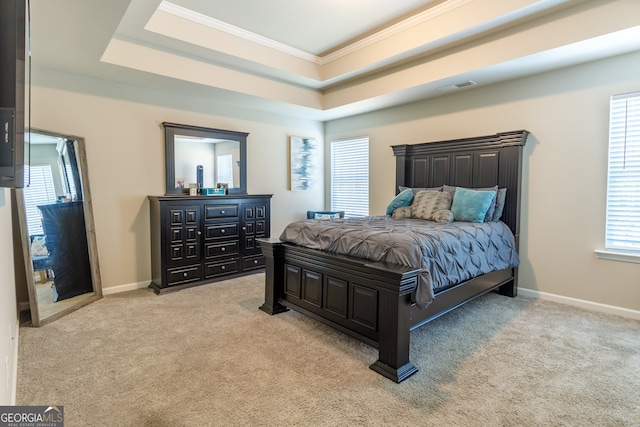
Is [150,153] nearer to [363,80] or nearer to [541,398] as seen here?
[363,80]

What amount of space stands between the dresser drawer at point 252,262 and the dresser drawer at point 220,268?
0.12 metres

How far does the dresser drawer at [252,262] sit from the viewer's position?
4656mm

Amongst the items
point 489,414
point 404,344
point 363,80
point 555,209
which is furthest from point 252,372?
point 363,80

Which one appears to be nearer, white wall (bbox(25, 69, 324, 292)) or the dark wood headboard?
white wall (bbox(25, 69, 324, 292))

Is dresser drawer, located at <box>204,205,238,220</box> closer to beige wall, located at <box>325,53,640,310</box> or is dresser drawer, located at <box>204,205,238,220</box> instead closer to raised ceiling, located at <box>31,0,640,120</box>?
raised ceiling, located at <box>31,0,640,120</box>

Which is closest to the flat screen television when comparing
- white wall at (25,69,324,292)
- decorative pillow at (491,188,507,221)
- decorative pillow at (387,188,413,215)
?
white wall at (25,69,324,292)

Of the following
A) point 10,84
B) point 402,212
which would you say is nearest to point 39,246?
point 10,84

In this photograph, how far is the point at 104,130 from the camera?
12.5 feet

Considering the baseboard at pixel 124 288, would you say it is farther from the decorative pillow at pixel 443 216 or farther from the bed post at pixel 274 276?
the decorative pillow at pixel 443 216

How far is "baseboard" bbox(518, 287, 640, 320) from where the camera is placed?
3168mm

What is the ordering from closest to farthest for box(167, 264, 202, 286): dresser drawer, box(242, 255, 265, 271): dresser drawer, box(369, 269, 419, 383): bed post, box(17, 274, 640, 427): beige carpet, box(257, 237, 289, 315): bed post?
box(17, 274, 640, 427): beige carpet, box(369, 269, 419, 383): bed post, box(257, 237, 289, 315): bed post, box(167, 264, 202, 286): dresser drawer, box(242, 255, 265, 271): dresser drawer

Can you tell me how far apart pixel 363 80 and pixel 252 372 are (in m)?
3.95

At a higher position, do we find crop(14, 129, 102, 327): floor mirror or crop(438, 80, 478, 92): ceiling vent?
crop(438, 80, 478, 92): ceiling vent

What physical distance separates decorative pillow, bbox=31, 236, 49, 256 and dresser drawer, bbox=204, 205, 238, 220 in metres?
1.62
